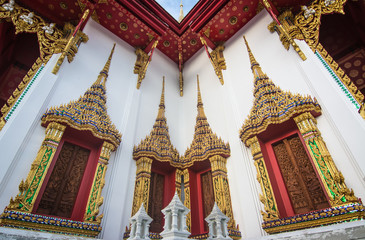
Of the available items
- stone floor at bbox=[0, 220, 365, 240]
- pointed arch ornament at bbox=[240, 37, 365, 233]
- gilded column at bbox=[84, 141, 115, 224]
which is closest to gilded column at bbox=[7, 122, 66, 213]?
stone floor at bbox=[0, 220, 365, 240]

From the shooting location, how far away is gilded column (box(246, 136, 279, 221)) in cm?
347

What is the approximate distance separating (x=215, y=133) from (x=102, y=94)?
294cm

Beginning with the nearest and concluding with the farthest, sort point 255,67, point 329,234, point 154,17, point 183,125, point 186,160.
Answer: point 329,234
point 186,160
point 255,67
point 154,17
point 183,125

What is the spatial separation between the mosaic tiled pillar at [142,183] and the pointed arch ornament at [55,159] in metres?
0.69

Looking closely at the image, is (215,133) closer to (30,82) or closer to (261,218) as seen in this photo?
(261,218)

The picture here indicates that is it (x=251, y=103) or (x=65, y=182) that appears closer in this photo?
(x=65, y=182)

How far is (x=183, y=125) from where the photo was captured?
22.2 feet

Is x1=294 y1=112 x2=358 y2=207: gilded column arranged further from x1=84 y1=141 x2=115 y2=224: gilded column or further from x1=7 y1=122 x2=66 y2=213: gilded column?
x1=7 y1=122 x2=66 y2=213: gilded column

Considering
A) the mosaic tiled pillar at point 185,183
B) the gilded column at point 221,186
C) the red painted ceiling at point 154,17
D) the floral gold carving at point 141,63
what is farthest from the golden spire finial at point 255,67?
the floral gold carving at point 141,63

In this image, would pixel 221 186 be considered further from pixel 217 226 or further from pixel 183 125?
pixel 183 125

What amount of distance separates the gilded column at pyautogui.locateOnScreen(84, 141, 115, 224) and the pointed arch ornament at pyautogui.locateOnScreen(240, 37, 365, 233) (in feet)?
9.38

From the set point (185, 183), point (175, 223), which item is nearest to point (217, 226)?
point (175, 223)

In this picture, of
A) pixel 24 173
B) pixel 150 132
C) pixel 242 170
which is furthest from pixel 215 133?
pixel 24 173

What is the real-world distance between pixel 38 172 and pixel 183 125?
4.17 metres
